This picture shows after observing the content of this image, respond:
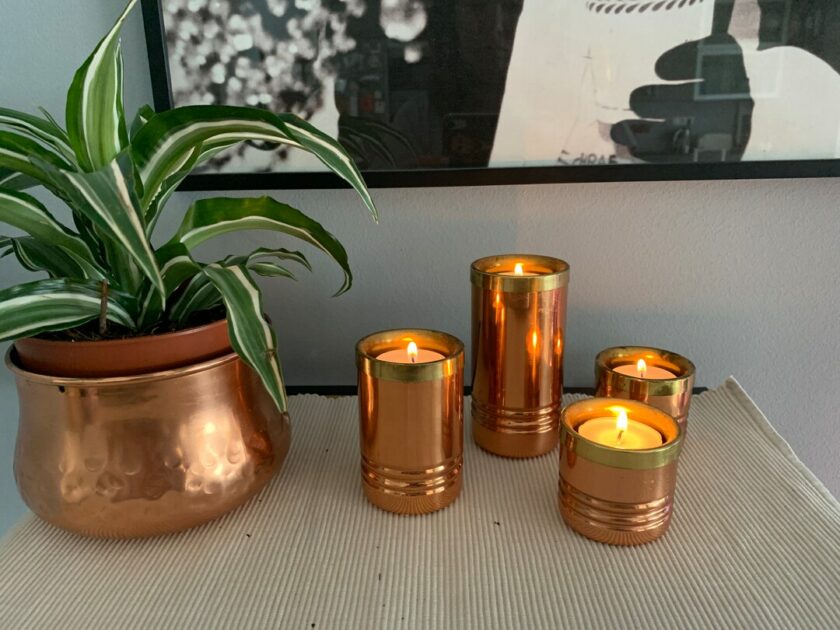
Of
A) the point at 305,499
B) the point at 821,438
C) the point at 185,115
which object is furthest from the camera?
the point at 821,438

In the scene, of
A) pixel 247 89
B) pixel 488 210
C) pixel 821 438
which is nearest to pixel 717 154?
pixel 488 210

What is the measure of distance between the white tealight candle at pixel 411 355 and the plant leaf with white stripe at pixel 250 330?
0.40ft

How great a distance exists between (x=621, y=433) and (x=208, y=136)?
1.16 ft

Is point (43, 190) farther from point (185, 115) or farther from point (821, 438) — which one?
point (821, 438)

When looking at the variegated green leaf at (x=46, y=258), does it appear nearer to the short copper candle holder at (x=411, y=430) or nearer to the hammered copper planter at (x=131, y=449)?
the hammered copper planter at (x=131, y=449)

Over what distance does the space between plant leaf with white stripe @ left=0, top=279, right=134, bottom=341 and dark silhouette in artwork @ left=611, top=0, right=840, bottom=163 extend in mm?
478

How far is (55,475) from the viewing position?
43cm

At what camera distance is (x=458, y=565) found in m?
0.43

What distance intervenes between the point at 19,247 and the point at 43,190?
0.90 ft

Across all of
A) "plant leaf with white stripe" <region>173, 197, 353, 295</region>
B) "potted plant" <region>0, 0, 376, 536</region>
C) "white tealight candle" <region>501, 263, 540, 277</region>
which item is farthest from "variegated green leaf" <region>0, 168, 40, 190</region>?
"white tealight candle" <region>501, 263, 540, 277</region>

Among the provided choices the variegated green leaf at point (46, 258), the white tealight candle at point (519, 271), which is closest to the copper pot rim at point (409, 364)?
the white tealight candle at point (519, 271)

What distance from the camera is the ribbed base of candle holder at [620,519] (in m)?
0.44

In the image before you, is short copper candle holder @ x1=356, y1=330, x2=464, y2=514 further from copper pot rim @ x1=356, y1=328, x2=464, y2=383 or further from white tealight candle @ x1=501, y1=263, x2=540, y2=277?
white tealight candle @ x1=501, y1=263, x2=540, y2=277

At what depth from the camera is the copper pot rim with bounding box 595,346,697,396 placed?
522mm
